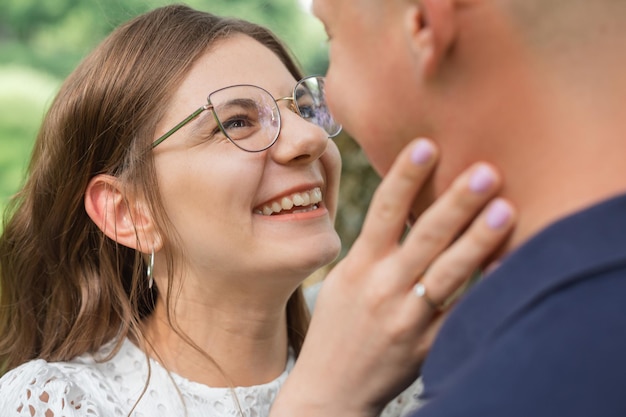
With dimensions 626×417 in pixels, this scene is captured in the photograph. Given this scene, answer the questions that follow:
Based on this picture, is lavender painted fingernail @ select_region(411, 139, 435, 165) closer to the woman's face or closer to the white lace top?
the woman's face

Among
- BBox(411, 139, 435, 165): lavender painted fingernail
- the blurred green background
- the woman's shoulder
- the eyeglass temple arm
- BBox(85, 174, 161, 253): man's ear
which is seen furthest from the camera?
the blurred green background

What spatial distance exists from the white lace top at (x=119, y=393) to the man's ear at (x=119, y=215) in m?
0.30

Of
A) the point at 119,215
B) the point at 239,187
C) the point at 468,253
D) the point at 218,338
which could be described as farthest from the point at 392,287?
the point at 119,215

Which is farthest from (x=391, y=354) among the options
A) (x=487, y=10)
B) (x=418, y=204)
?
(x=487, y=10)

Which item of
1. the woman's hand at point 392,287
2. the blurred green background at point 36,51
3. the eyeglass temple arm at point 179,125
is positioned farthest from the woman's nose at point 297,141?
the blurred green background at point 36,51

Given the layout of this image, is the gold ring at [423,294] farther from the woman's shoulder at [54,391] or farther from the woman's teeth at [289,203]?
the woman's shoulder at [54,391]

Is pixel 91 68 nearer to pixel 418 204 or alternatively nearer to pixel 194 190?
pixel 194 190

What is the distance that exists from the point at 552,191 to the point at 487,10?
0.77ft

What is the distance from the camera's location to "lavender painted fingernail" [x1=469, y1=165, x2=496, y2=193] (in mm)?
996

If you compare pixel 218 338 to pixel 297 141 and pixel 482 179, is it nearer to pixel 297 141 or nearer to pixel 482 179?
pixel 297 141

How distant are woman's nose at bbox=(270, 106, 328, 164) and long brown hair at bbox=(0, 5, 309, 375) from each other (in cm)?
31

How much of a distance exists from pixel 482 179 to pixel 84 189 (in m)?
1.45

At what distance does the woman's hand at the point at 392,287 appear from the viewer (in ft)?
3.37

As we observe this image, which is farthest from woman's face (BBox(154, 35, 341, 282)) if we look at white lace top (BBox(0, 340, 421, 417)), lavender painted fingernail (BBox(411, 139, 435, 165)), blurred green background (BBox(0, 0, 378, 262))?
blurred green background (BBox(0, 0, 378, 262))
